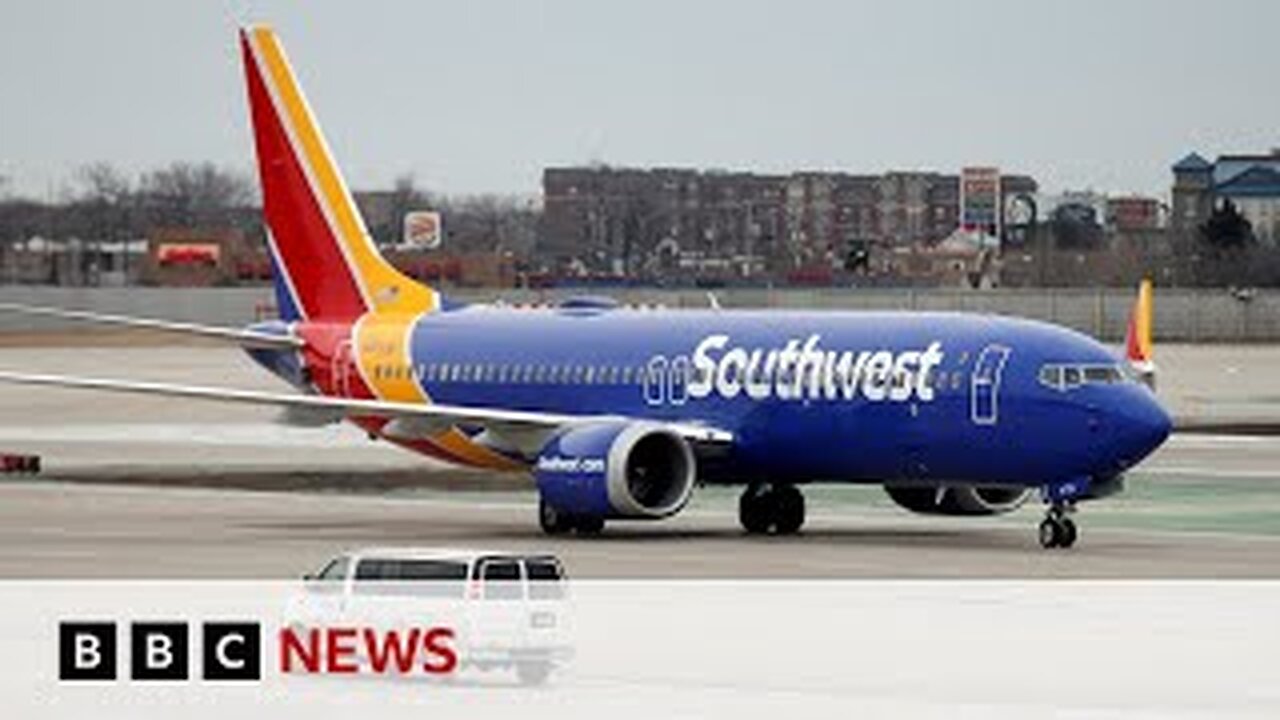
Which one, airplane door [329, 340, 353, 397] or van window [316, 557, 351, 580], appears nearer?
van window [316, 557, 351, 580]

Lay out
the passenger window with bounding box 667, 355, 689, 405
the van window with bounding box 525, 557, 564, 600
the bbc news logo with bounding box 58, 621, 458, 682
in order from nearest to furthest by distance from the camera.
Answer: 1. the bbc news logo with bounding box 58, 621, 458, 682
2. the van window with bounding box 525, 557, 564, 600
3. the passenger window with bounding box 667, 355, 689, 405

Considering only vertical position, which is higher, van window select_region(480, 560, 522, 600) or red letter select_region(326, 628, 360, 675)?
van window select_region(480, 560, 522, 600)

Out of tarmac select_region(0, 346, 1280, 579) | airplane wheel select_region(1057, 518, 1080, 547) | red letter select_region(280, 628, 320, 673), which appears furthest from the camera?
airplane wheel select_region(1057, 518, 1080, 547)

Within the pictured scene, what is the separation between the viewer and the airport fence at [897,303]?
148125mm

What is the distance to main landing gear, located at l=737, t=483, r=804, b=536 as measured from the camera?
5609 centimetres

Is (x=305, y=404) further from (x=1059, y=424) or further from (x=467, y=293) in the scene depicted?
(x=467, y=293)

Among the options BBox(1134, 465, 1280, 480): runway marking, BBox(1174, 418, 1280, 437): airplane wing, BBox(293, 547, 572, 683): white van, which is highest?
BBox(293, 547, 572, 683): white van

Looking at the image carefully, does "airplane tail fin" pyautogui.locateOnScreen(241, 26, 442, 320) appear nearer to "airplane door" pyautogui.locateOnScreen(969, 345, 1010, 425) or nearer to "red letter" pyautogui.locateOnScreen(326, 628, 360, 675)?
"airplane door" pyautogui.locateOnScreen(969, 345, 1010, 425)

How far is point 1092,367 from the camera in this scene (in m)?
51.5

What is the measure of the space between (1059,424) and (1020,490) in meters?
2.90

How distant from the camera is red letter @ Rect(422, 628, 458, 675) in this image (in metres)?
33.4

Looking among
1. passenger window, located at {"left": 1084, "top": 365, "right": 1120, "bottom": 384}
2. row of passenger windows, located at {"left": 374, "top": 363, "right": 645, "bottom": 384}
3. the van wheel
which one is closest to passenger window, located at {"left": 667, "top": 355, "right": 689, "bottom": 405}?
row of passenger windows, located at {"left": 374, "top": 363, "right": 645, "bottom": 384}

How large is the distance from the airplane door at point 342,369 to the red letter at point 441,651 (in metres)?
27.9

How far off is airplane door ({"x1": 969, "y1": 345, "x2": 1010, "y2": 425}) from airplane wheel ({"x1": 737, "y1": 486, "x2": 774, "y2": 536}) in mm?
5051
